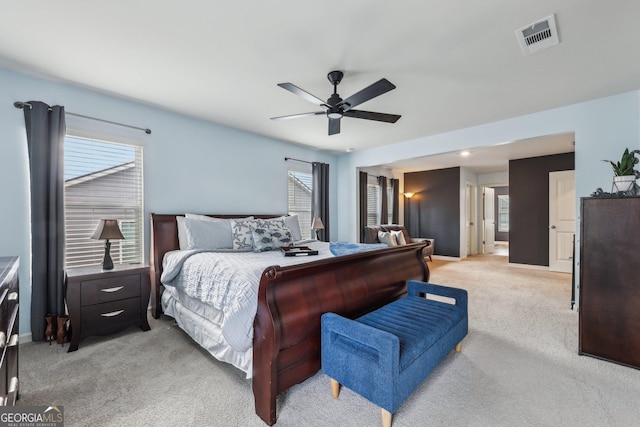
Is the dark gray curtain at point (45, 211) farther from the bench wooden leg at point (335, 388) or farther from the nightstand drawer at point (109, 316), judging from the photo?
the bench wooden leg at point (335, 388)

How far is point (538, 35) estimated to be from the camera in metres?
2.10

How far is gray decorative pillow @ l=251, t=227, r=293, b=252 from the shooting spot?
326 centimetres

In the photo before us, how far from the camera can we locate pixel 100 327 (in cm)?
260

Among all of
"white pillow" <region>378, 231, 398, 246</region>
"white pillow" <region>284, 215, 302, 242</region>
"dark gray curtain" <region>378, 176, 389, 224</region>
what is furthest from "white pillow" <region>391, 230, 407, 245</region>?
"white pillow" <region>284, 215, 302, 242</region>

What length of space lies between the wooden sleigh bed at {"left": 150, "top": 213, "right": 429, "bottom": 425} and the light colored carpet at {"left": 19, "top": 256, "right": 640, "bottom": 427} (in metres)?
0.20

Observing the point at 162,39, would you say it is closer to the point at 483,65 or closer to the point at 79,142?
the point at 79,142

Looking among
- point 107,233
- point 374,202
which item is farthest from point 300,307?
point 374,202

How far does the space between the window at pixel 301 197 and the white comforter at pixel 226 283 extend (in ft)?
8.13

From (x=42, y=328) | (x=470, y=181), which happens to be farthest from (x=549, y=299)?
(x=42, y=328)

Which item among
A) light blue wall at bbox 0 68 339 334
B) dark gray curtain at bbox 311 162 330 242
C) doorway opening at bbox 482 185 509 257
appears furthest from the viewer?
doorway opening at bbox 482 185 509 257

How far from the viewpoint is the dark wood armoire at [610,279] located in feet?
7.22

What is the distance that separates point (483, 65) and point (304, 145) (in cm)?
334

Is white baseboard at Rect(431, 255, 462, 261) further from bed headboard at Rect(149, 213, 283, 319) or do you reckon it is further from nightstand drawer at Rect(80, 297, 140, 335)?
nightstand drawer at Rect(80, 297, 140, 335)

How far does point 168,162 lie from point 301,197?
7.99ft
